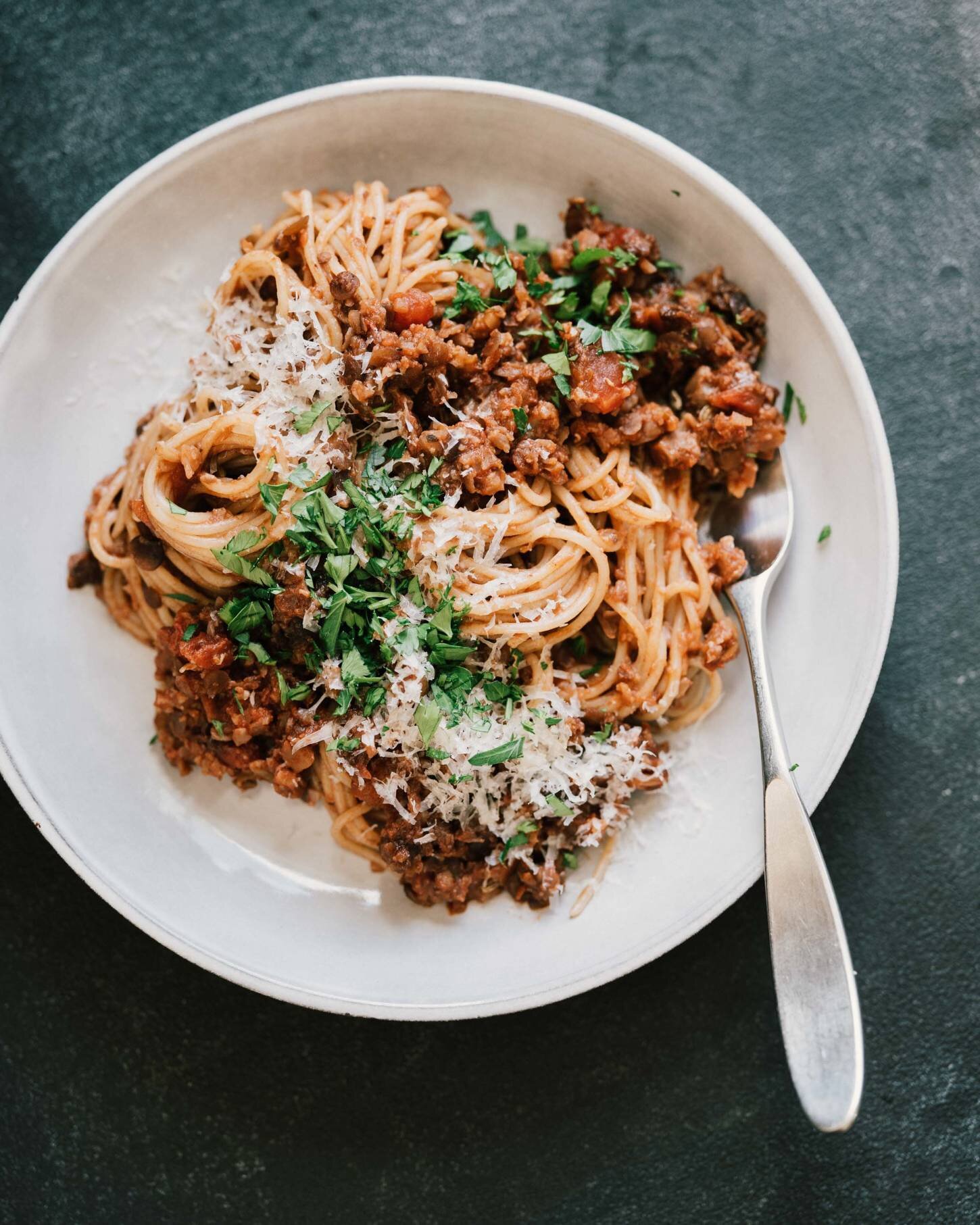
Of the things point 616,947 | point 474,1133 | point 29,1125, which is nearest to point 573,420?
point 616,947

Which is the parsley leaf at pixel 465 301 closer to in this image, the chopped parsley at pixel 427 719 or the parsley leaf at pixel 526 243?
the parsley leaf at pixel 526 243

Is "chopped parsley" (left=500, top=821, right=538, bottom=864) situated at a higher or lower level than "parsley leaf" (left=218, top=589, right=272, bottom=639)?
lower

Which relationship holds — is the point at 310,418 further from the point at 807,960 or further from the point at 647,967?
the point at 647,967

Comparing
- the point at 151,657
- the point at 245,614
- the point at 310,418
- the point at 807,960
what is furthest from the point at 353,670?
the point at 807,960

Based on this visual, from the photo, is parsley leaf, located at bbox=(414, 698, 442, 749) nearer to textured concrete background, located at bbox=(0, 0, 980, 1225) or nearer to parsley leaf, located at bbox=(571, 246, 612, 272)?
textured concrete background, located at bbox=(0, 0, 980, 1225)

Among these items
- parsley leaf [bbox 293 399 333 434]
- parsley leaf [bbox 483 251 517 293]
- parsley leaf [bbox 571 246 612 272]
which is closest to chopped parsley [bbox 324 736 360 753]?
parsley leaf [bbox 293 399 333 434]

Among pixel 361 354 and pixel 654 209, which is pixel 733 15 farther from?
pixel 361 354
